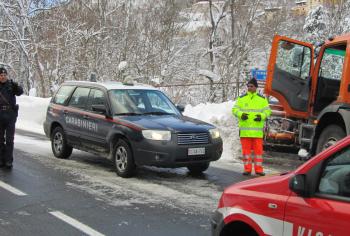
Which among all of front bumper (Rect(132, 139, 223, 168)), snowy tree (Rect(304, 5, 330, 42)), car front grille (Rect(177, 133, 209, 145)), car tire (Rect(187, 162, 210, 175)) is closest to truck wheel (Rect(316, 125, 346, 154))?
car tire (Rect(187, 162, 210, 175))

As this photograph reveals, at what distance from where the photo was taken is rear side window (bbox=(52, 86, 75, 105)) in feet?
34.5

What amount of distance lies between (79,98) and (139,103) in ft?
5.04

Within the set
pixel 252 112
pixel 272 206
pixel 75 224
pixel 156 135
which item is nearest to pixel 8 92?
pixel 156 135

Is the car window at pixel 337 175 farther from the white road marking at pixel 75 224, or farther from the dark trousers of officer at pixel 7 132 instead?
the dark trousers of officer at pixel 7 132

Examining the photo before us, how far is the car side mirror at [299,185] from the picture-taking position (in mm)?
3150

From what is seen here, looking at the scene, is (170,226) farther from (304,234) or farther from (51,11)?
(51,11)

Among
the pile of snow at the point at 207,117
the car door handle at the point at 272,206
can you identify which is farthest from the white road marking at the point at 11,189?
the pile of snow at the point at 207,117

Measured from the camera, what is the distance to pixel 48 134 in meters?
10.8

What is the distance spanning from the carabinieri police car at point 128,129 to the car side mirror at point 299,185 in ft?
16.3

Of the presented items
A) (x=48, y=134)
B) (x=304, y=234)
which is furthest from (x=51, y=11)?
(x=304, y=234)

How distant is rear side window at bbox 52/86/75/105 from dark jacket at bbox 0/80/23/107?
1.55m

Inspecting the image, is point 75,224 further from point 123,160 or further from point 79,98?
point 79,98

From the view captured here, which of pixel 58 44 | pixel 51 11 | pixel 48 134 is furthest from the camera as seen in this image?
pixel 51 11

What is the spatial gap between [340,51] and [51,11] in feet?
72.2
